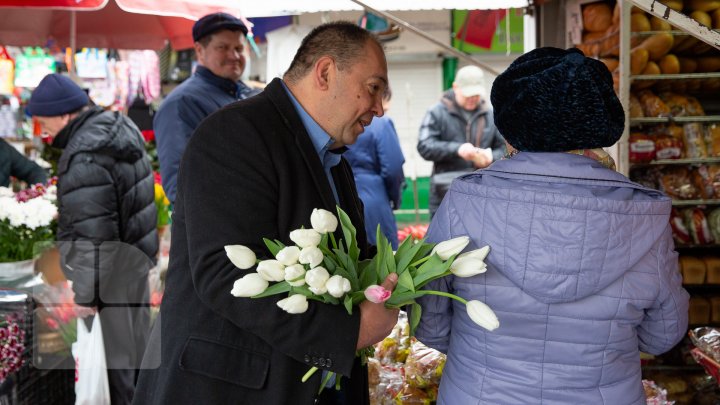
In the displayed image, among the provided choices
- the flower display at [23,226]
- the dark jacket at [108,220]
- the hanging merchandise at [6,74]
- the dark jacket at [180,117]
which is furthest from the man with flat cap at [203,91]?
the hanging merchandise at [6,74]

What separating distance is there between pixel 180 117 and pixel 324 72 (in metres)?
2.05

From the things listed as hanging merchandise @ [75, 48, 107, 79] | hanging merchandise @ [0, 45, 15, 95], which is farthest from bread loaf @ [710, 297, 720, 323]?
hanging merchandise @ [75, 48, 107, 79]

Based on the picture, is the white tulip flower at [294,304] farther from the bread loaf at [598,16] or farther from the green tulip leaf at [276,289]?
the bread loaf at [598,16]

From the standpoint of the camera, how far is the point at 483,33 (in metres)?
12.4

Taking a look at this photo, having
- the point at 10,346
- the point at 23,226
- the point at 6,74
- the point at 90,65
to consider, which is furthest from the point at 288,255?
the point at 90,65

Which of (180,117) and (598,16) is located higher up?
(598,16)

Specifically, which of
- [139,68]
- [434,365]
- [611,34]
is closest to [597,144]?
[434,365]

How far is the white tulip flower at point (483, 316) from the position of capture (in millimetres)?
1669

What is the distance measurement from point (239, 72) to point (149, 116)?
6.01 metres

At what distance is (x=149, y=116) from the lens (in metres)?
9.82

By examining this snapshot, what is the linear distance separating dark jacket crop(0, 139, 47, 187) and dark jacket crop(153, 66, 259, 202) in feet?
7.32

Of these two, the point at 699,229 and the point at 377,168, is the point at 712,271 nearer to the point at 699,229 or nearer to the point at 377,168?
the point at 699,229

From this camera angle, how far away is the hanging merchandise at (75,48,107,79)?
10.1 meters

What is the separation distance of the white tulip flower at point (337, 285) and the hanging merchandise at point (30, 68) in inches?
347
